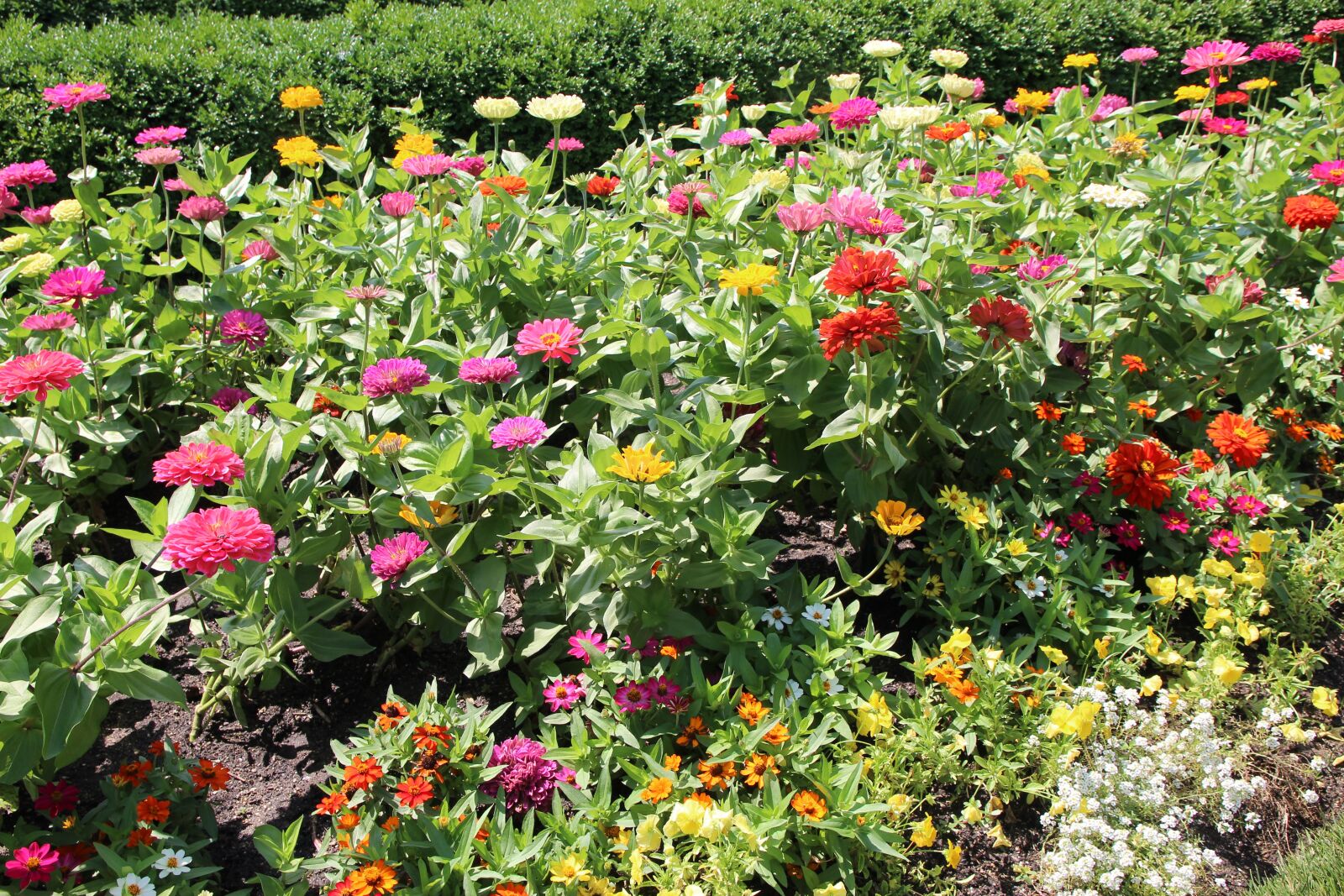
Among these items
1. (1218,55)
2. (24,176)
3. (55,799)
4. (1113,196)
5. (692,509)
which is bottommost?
(55,799)

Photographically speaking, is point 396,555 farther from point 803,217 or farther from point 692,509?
point 803,217

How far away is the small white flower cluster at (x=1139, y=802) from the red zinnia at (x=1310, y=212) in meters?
1.58

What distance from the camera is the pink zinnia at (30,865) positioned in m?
1.72

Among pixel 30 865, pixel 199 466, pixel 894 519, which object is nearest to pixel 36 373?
pixel 199 466

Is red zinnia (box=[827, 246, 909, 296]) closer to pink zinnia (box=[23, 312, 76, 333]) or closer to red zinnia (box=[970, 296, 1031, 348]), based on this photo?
red zinnia (box=[970, 296, 1031, 348])

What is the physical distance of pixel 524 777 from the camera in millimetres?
2000

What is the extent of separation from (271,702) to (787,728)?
123 centimetres

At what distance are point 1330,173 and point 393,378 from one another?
299 cm


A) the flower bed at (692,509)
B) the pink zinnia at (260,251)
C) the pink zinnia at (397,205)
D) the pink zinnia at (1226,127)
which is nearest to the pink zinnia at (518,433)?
the flower bed at (692,509)

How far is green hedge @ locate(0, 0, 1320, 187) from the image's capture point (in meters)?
4.66

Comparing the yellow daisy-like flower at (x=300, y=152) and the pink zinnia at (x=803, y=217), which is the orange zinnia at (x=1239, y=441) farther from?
the yellow daisy-like flower at (x=300, y=152)

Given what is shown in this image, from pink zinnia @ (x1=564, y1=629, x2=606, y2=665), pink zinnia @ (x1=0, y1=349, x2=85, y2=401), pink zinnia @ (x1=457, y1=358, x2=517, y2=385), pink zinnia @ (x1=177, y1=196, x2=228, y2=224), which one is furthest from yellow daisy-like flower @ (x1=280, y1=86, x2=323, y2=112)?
pink zinnia @ (x1=564, y1=629, x2=606, y2=665)

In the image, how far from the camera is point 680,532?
205cm

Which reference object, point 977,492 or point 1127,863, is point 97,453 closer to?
point 977,492
